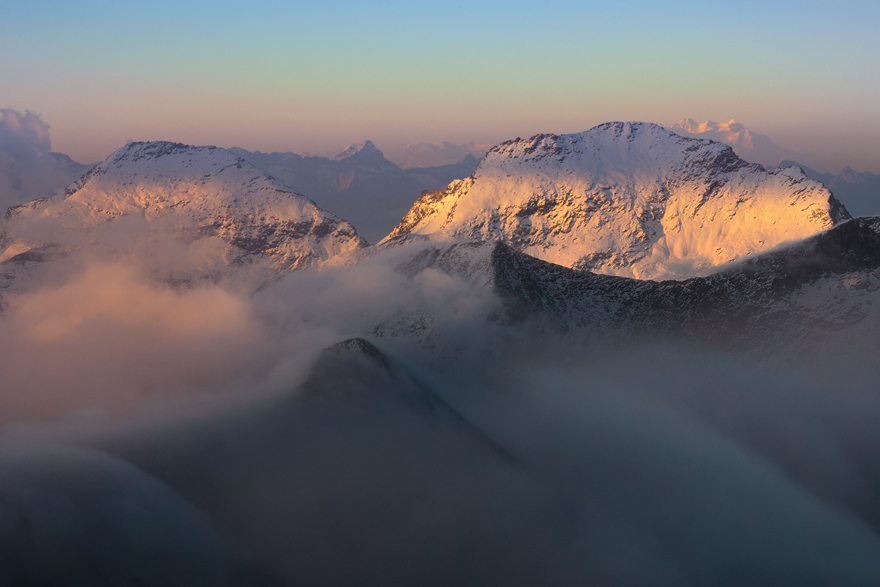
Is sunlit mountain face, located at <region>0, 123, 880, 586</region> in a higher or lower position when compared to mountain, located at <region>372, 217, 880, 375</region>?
lower

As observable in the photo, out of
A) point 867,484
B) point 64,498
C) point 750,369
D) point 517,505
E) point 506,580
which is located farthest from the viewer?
point 750,369

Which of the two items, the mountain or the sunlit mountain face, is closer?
the sunlit mountain face

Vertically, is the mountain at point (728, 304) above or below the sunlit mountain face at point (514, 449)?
above

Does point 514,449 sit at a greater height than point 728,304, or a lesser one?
lesser

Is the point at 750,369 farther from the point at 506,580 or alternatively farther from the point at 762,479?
the point at 506,580

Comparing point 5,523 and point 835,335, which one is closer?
point 5,523

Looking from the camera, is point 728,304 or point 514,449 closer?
point 514,449

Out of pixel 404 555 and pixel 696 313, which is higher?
pixel 696 313

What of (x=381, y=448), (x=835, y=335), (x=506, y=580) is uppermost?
(x=835, y=335)

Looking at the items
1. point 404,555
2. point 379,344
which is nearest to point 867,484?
point 404,555

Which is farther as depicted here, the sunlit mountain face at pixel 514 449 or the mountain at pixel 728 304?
the mountain at pixel 728 304

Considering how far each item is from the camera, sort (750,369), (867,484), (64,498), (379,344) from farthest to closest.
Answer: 1. (379,344)
2. (750,369)
3. (867,484)
4. (64,498)
